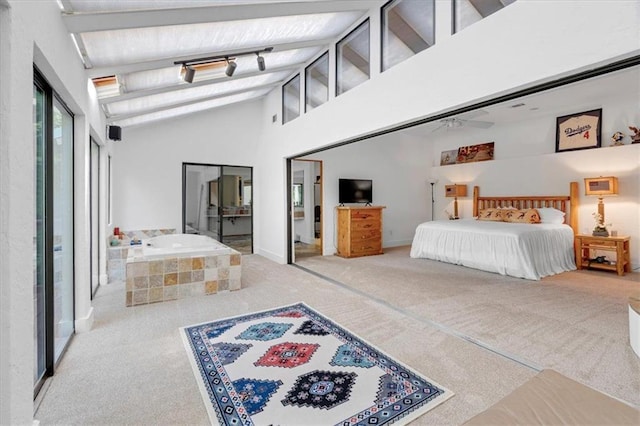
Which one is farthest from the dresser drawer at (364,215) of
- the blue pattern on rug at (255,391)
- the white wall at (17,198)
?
the white wall at (17,198)

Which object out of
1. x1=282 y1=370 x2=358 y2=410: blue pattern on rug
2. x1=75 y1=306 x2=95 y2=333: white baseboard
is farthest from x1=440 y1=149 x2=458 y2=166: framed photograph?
x1=75 y1=306 x2=95 y2=333: white baseboard

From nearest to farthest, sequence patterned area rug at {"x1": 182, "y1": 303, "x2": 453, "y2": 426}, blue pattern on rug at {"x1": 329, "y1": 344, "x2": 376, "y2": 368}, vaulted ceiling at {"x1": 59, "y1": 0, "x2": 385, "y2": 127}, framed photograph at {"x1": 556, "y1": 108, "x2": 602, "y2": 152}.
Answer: patterned area rug at {"x1": 182, "y1": 303, "x2": 453, "y2": 426} < vaulted ceiling at {"x1": 59, "y1": 0, "x2": 385, "y2": 127} < blue pattern on rug at {"x1": 329, "y1": 344, "x2": 376, "y2": 368} < framed photograph at {"x1": 556, "y1": 108, "x2": 602, "y2": 152}

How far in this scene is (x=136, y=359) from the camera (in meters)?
2.33

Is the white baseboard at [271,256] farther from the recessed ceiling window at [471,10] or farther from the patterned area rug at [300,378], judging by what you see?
the recessed ceiling window at [471,10]

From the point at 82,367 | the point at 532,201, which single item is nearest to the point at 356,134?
the point at 82,367

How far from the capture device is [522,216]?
5.93 metres

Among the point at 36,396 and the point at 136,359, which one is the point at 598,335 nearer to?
the point at 136,359

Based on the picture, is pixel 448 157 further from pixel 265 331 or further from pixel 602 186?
pixel 265 331

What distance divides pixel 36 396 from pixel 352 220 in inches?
211

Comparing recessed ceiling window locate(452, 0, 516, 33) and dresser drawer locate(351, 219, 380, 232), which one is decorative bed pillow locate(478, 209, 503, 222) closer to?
dresser drawer locate(351, 219, 380, 232)

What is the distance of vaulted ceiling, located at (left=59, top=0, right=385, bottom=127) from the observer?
2.09m

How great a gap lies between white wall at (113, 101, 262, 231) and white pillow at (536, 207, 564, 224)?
605 centimetres

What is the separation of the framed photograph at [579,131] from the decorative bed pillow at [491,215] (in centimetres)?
164

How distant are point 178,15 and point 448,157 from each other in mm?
7531
